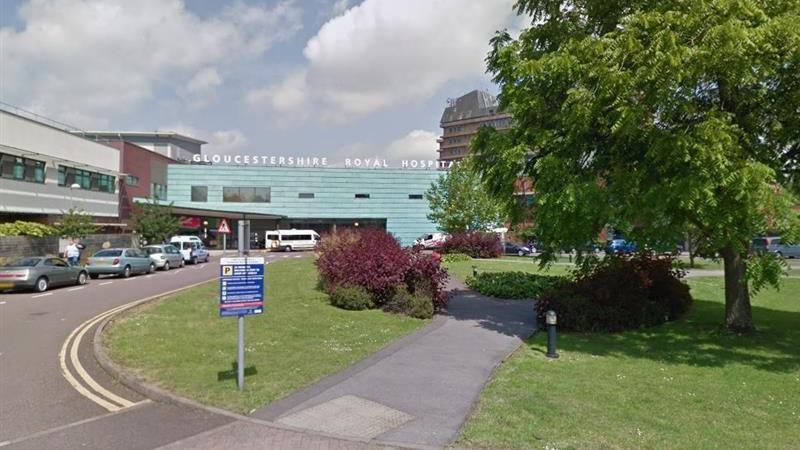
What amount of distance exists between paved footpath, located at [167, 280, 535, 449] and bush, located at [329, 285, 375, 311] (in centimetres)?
387

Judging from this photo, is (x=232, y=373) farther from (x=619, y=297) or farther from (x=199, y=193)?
(x=199, y=193)

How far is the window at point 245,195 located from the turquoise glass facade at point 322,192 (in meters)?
0.37

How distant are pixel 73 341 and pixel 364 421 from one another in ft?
24.6

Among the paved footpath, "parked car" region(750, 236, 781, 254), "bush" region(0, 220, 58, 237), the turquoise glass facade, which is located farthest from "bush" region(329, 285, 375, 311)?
the turquoise glass facade

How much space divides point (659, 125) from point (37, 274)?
811 inches

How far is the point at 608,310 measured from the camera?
11.8 metres

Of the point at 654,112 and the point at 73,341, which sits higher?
the point at 654,112

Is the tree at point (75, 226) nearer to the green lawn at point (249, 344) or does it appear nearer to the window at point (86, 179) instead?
the window at point (86, 179)

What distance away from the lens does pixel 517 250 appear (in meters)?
54.5

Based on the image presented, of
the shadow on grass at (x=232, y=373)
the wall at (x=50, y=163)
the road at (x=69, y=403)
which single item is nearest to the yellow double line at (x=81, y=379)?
the road at (x=69, y=403)

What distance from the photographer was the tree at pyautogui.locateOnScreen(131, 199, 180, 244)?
4172 cm

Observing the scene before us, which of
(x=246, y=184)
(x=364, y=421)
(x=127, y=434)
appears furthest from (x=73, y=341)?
(x=246, y=184)

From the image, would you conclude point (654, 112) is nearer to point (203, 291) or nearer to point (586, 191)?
point (586, 191)

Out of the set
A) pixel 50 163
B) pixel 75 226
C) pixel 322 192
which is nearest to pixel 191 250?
pixel 75 226
